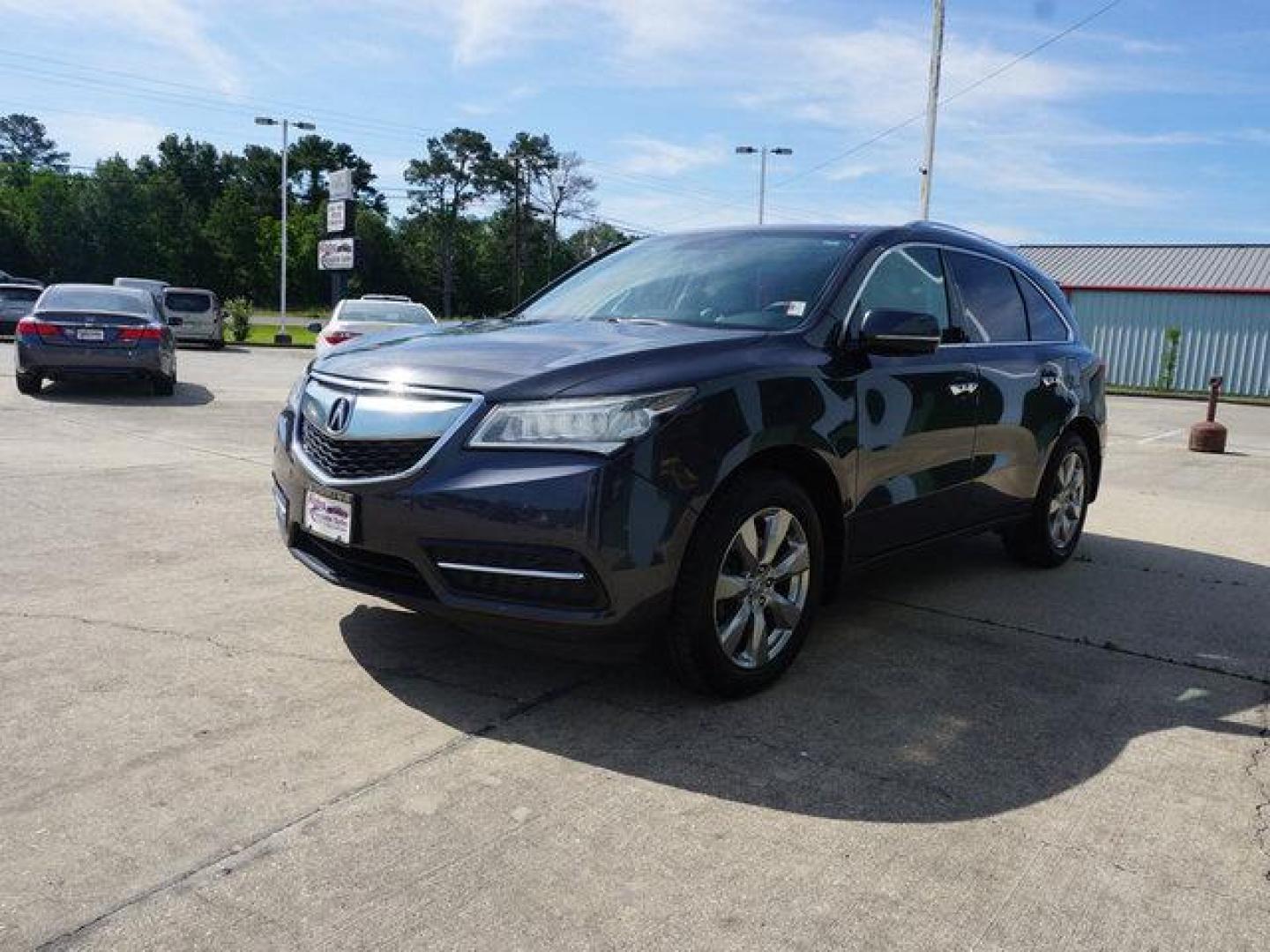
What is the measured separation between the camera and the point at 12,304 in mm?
26703

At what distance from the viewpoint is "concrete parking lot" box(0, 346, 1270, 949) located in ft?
7.66

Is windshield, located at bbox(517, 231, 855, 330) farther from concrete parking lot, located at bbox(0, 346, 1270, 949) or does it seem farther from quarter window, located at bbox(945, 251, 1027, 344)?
concrete parking lot, located at bbox(0, 346, 1270, 949)

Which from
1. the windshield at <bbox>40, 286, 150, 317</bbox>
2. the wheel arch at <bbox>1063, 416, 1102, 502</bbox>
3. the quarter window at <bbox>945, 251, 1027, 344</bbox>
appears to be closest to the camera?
the quarter window at <bbox>945, 251, 1027, 344</bbox>

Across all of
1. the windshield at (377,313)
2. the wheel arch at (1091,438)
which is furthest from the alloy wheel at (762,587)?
the windshield at (377,313)

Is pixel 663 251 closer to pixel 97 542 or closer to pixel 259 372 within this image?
pixel 97 542

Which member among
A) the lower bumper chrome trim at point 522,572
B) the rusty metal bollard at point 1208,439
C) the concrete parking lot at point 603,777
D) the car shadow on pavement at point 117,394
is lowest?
the concrete parking lot at point 603,777

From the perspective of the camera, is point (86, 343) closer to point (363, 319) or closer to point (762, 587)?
point (363, 319)

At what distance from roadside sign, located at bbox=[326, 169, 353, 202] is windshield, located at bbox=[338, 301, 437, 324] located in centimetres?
2459

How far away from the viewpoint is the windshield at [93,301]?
12.7m

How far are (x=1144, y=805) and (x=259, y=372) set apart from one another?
18.1m

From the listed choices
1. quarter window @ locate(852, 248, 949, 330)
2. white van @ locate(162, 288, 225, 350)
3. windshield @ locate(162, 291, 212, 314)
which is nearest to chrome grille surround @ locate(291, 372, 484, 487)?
quarter window @ locate(852, 248, 949, 330)

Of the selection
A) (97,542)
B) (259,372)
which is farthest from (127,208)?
(97,542)

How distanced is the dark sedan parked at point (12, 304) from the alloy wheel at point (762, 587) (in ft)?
90.5

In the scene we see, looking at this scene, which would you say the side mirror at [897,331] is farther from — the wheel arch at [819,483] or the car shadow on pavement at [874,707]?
the car shadow on pavement at [874,707]
